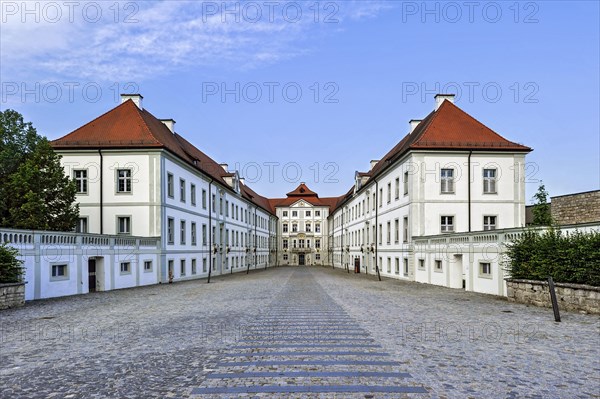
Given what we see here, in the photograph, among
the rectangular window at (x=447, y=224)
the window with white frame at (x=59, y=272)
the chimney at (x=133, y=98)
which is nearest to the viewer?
the window with white frame at (x=59, y=272)

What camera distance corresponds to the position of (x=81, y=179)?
31.3 m

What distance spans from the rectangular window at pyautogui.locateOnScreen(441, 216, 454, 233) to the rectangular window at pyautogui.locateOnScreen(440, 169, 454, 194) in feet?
5.88

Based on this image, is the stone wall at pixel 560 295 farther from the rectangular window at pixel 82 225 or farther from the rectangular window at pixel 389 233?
the rectangular window at pixel 82 225

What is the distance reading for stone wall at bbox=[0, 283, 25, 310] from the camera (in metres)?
15.0

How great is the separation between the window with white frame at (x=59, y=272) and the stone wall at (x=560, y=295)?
17748 mm

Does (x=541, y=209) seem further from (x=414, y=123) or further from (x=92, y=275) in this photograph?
(x=92, y=275)

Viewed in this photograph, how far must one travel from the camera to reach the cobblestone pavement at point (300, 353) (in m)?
6.09

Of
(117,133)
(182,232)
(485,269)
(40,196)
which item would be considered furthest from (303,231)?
(485,269)

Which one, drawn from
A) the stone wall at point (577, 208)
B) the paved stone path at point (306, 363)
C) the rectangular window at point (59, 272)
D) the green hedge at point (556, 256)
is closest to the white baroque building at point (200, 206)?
the rectangular window at point (59, 272)

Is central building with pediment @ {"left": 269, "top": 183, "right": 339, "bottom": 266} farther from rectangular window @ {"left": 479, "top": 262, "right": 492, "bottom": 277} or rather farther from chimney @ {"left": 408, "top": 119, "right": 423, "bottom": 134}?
rectangular window @ {"left": 479, "top": 262, "right": 492, "bottom": 277}

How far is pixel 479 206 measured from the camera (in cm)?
3262

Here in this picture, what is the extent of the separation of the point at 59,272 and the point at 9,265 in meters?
4.45

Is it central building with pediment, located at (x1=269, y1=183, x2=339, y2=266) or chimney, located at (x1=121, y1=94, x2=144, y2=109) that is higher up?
chimney, located at (x1=121, y1=94, x2=144, y2=109)

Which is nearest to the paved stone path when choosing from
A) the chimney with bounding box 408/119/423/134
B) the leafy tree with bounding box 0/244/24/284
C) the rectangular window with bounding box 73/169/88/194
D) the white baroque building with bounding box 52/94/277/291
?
the leafy tree with bounding box 0/244/24/284
